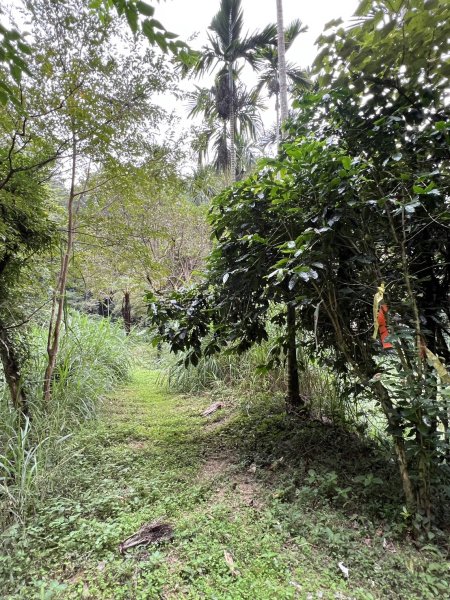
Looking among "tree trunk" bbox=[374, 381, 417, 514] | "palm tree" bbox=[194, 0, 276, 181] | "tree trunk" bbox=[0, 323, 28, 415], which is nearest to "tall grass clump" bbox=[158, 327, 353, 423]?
"tree trunk" bbox=[374, 381, 417, 514]

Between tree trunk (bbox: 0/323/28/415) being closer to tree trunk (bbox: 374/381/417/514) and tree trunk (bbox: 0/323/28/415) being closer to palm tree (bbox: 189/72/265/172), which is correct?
tree trunk (bbox: 374/381/417/514)

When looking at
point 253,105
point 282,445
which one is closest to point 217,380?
point 282,445

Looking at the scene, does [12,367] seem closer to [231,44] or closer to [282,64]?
[282,64]

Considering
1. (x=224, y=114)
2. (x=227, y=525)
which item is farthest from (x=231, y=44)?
(x=227, y=525)

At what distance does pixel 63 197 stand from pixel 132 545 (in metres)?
2.78

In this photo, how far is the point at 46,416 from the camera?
2291mm

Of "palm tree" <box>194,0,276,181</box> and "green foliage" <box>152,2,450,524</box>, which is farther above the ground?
"palm tree" <box>194,0,276,181</box>

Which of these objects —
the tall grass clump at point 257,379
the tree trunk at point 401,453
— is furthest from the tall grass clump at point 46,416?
the tree trunk at point 401,453

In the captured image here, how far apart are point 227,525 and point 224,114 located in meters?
8.60

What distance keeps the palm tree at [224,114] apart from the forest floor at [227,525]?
669 cm

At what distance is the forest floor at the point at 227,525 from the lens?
1.22 meters

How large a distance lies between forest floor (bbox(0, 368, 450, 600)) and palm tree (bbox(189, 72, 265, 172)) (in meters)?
6.69

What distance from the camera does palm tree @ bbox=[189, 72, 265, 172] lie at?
7562 mm

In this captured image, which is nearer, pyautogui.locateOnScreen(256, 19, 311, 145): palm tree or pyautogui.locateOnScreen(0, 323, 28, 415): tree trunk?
pyautogui.locateOnScreen(0, 323, 28, 415): tree trunk
